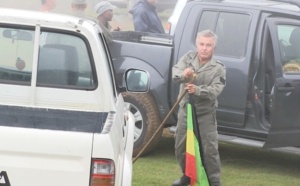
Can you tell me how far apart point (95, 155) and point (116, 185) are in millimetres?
299

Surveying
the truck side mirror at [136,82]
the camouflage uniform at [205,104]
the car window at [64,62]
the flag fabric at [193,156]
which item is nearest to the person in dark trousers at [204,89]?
the camouflage uniform at [205,104]

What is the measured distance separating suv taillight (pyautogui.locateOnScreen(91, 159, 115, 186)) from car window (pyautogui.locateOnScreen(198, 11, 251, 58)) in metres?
4.50

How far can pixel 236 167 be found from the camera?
29.1ft

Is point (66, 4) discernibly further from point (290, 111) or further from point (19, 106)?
point (19, 106)

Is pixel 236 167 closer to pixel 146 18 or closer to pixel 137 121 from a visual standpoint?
pixel 137 121

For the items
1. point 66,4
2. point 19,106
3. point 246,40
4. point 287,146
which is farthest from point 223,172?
point 66,4

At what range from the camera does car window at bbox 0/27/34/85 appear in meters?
4.87

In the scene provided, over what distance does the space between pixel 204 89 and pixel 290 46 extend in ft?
5.62

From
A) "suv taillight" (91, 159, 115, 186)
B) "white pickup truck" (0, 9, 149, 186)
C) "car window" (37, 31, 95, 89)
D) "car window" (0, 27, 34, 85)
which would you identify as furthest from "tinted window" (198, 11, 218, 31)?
"suv taillight" (91, 159, 115, 186)

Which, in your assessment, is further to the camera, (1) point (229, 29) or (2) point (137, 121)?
(2) point (137, 121)

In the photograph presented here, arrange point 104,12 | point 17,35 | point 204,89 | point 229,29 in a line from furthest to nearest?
point 104,12
point 229,29
point 204,89
point 17,35

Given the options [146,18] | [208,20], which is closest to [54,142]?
[208,20]

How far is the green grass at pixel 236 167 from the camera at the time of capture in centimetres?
816

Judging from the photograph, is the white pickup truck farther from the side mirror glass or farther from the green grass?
the green grass
